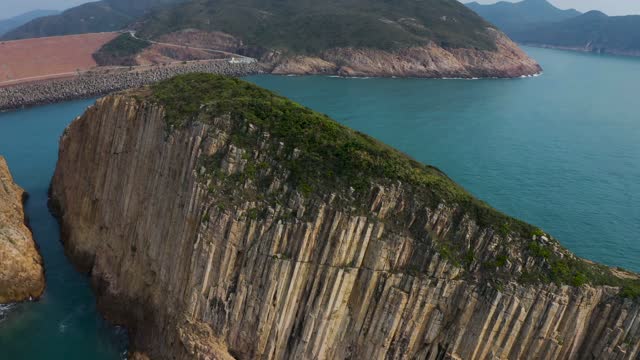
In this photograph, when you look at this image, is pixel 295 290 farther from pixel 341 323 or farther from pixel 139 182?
pixel 139 182

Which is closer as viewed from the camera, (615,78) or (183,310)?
(183,310)

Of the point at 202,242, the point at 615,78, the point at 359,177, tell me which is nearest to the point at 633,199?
the point at 359,177

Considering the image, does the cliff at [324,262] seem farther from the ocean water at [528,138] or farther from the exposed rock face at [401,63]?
the exposed rock face at [401,63]

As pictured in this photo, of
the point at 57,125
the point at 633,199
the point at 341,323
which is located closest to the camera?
the point at 341,323

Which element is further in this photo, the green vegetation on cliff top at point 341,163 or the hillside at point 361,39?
the hillside at point 361,39

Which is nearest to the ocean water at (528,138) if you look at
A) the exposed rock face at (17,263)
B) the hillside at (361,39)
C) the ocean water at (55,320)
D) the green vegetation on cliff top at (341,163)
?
the hillside at (361,39)

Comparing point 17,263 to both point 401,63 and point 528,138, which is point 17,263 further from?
point 401,63

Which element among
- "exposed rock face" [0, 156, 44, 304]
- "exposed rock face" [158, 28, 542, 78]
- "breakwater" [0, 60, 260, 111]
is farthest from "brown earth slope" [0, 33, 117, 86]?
"exposed rock face" [0, 156, 44, 304]

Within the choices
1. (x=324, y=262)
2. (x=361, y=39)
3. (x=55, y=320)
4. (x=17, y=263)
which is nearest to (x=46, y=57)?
(x=361, y=39)
